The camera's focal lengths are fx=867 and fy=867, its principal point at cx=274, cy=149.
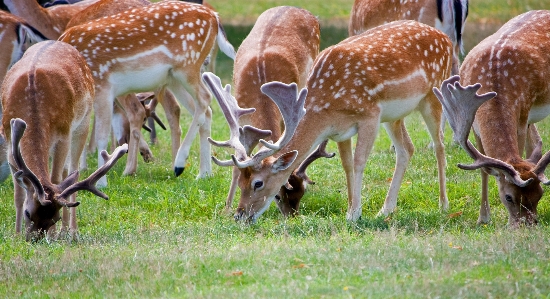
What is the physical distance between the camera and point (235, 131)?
24.1 feet

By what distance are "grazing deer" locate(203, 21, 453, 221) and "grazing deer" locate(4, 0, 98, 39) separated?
4370 millimetres

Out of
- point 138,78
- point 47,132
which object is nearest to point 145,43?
point 138,78

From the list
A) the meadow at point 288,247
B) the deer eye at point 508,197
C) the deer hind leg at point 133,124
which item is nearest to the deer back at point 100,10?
the deer hind leg at point 133,124

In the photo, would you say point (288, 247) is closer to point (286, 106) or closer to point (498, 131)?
point (286, 106)

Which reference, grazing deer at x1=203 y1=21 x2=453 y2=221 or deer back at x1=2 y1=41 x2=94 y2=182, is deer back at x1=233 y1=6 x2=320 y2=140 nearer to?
grazing deer at x1=203 y1=21 x2=453 y2=221

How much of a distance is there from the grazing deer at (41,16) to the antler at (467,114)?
607 centimetres

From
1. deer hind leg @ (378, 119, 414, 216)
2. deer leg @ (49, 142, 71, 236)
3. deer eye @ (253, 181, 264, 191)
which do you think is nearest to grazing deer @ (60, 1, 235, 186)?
deer leg @ (49, 142, 71, 236)

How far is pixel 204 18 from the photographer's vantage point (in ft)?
31.3

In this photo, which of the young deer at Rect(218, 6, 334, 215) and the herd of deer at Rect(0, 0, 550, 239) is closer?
the herd of deer at Rect(0, 0, 550, 239)

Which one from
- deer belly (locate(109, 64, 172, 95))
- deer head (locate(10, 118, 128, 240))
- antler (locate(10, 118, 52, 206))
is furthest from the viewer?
deer belly (locate(109, 64, 172, 95))

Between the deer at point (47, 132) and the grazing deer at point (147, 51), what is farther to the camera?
the grazing deer at point (147, 51)

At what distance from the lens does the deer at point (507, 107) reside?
680cm

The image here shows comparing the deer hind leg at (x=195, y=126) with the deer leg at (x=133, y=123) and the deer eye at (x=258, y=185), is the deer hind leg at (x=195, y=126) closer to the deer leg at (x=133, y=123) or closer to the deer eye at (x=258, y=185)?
the deer leg at (x=133, y=123)

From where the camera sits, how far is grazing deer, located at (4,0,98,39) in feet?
36.8
